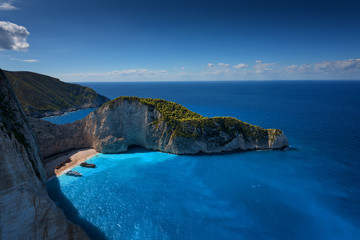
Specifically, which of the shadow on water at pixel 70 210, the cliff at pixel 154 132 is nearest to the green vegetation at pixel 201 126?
the cliff at pixel 154 132

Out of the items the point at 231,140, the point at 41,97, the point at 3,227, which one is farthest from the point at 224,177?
the point at 41,97

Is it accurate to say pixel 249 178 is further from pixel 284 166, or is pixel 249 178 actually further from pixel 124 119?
pixel 124 119

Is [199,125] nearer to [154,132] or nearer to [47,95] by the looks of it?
[154,132]

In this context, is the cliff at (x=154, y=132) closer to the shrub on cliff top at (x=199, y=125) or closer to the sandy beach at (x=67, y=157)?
the shrub on cliff top at (x=199, y=125)

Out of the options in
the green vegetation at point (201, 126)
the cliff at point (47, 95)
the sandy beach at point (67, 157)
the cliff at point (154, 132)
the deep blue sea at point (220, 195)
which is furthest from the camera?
the cliff at point (47, 95)

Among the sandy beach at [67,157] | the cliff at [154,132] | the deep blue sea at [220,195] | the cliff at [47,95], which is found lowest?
the deep blue sea at [220,195]

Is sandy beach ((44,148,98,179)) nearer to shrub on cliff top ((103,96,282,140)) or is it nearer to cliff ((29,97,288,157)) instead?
cliff ((29,97,288,157))
